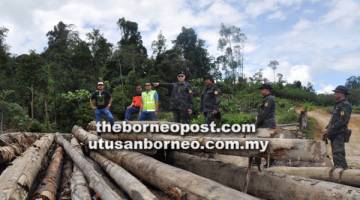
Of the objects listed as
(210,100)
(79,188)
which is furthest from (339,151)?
(79,188)

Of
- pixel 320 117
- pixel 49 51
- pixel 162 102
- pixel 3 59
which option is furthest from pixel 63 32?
pixel 320 117

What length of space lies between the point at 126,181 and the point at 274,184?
5.39 feet

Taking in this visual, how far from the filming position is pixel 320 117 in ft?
89.8

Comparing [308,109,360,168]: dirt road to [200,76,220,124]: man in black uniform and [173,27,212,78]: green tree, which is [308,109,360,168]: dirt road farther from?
[173,27,212,78]: green tree

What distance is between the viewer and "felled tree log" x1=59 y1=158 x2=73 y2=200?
509cm

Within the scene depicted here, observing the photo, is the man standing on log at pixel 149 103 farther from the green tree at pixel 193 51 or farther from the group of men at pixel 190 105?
the green tree at pixel 193 51

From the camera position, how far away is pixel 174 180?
434 centimetres

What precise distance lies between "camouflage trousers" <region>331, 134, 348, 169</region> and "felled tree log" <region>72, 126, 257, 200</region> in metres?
3.36

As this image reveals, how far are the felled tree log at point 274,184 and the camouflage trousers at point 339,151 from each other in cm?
265

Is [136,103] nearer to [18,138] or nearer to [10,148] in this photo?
[18,138]

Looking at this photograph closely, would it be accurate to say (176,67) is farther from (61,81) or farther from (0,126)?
(0,126)

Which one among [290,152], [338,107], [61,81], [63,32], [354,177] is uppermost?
[63,32]

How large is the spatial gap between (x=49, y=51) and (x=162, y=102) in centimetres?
2524

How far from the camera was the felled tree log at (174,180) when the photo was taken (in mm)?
3666
